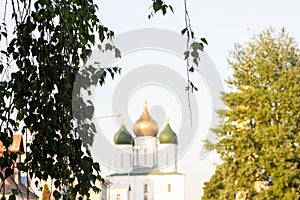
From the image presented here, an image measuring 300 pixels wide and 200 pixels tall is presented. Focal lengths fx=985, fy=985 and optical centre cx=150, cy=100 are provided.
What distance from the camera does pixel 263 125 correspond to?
39125 mm

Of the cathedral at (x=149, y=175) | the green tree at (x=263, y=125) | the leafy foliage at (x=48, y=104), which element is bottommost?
the leafy foliage at (x=48, y=104)

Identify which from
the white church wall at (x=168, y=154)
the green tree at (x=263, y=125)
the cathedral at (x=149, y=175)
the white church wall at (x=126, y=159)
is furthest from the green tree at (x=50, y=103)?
the cathedral at (x=149, y=175)

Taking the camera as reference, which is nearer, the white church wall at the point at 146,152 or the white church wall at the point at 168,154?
the white church wall at the point at 168,154

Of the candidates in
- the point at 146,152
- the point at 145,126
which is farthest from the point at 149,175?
the point at 145,126

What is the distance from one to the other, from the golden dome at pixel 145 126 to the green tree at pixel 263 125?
224 ft

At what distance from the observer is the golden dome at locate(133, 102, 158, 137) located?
108688mm

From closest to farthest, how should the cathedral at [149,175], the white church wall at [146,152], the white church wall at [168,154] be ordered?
the white church wall at [168,154] < the white church wall at [146,152] < the cathedral at [149,175]

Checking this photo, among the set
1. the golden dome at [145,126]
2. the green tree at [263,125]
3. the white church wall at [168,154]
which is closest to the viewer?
the green tree at [263,125]

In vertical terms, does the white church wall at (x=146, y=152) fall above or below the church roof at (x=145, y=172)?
above

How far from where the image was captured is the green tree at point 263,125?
37375mm

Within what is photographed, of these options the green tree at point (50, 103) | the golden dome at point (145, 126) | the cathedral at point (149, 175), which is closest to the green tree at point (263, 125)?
the green tree at point (50, 103)

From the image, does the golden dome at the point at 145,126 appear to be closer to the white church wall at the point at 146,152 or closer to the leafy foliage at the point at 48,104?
the white church wall at the point at 146,152

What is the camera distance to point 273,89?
38875 mm

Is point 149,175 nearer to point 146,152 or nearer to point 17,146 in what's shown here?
point 146,152
